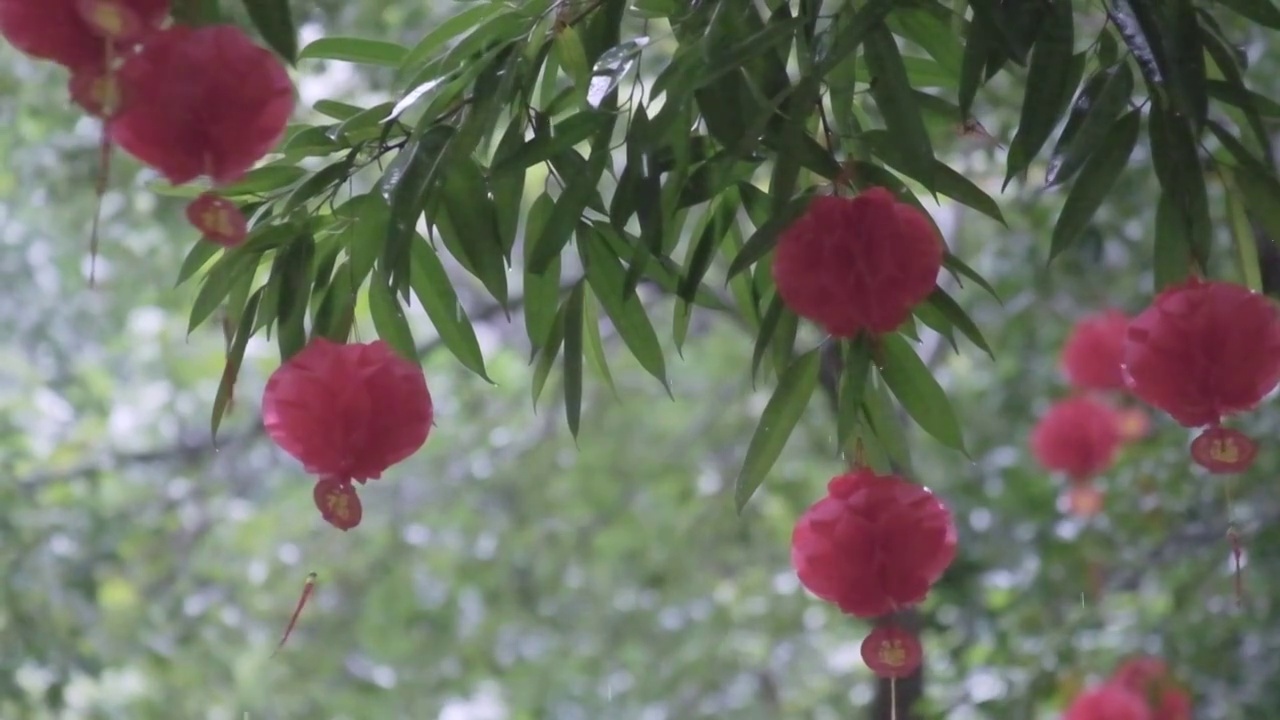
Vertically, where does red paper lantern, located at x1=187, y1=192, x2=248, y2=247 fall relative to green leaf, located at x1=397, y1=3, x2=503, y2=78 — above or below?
below

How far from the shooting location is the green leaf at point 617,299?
0.75 metres

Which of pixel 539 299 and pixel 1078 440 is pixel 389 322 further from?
pixel 1078 440

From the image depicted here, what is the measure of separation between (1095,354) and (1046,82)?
3.65 ft

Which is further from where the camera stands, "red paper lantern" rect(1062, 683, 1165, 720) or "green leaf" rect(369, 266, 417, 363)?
"red paper lantern" rect(1062, 683, 1165, 720)

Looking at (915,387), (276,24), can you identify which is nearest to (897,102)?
(915,387)

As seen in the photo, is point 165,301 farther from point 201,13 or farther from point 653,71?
point 201,13

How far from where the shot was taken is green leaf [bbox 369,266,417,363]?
72 cm

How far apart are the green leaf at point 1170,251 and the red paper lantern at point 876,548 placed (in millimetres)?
190

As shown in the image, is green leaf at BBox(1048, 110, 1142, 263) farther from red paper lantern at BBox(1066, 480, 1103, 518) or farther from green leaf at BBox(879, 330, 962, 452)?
red paper lantern at BBox(1066, 480, 1103, 518)

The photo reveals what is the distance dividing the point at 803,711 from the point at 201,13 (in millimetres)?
2338

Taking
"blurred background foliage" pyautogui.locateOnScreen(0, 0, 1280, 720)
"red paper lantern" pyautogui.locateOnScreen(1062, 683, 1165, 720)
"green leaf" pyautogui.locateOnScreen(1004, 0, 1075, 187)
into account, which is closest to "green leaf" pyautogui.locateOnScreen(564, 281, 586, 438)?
"green leaf" pyautogui.locateOnScreen(1004, 0, 1075, 187)

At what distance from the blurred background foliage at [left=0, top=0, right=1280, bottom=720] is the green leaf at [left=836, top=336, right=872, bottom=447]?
3.62ft

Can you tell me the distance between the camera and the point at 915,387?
31.3 inches

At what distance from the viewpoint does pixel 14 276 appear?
234 centimetres
